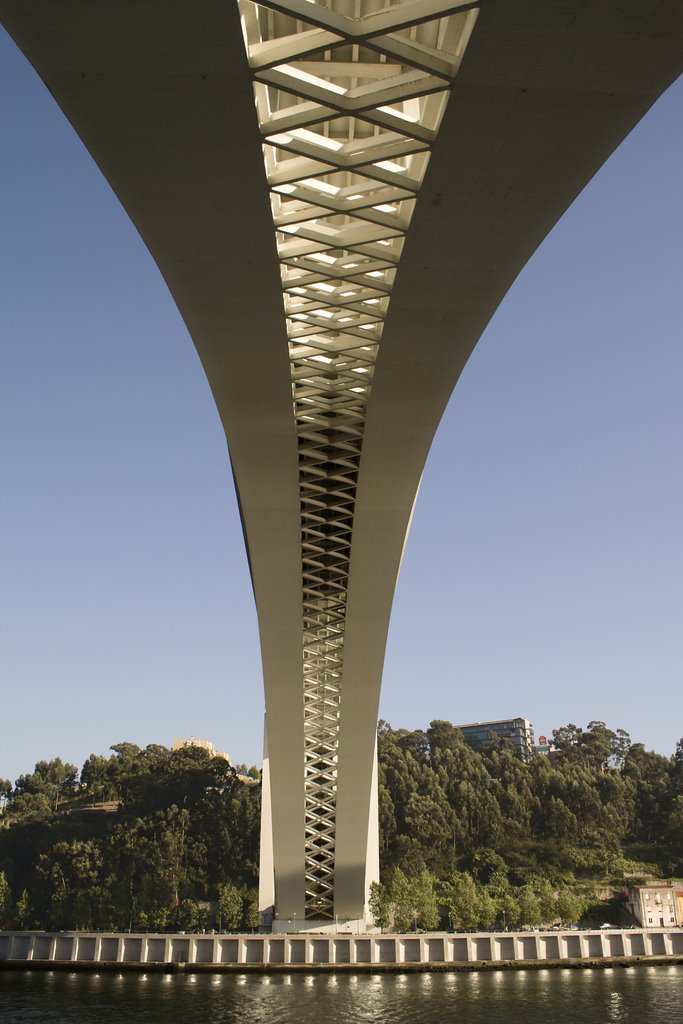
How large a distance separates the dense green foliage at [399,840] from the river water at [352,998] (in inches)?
497

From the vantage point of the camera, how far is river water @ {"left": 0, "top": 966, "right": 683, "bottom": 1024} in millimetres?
→ 22922

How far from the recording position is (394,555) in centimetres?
2177

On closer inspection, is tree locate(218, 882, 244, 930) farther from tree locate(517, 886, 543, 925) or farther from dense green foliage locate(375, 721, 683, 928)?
tree locate(517, 886, 543, 925)

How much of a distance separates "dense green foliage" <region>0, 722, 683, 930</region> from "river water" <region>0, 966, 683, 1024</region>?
12.6m

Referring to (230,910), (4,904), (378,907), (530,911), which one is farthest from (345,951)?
(4,904)

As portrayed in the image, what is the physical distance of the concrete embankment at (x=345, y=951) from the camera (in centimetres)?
3409

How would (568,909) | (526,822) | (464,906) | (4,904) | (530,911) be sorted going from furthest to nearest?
(526,822) → (4,904) → (568,909) → (530,911) → (464,906)

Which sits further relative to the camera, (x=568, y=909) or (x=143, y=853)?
(x=143, y=853)

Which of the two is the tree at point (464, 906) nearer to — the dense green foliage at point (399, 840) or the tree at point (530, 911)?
the dense green foliage at point (399, 840)

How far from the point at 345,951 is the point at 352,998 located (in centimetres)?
843

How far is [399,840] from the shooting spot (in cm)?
5988

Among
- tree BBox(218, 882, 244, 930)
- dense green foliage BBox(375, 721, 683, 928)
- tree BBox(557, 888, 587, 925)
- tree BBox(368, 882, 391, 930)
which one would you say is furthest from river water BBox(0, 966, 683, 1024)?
dense green foliage BBox(375, 721, 683, 928)

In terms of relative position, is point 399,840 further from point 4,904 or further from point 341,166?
point 341,166

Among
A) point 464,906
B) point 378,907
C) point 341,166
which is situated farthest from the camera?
point 464,906
